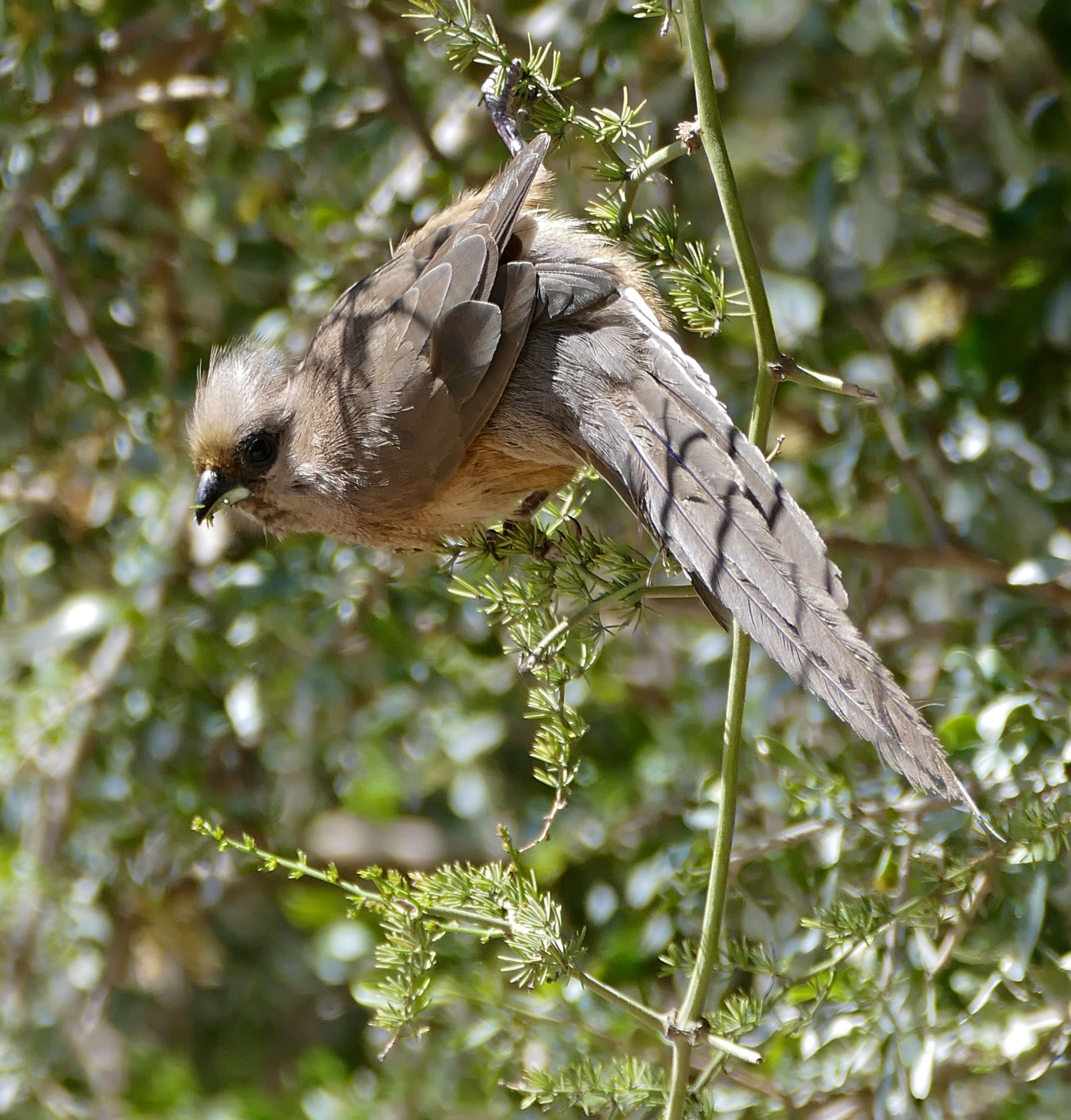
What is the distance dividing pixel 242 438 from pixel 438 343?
562 mm

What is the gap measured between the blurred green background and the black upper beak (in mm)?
359

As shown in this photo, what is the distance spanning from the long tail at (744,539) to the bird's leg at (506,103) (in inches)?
15.5

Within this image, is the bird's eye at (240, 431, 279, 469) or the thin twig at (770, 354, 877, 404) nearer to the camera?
the thin twig at (770, 354, 877, 404)

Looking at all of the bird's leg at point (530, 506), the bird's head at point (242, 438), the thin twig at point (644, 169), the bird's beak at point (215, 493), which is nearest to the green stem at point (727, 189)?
the thin twig at point (644, 169)

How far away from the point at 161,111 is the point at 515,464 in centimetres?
186

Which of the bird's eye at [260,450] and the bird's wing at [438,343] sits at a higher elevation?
the bird's wing at [438,343]

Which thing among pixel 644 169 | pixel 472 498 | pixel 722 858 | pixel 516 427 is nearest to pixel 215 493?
pixel 472 498

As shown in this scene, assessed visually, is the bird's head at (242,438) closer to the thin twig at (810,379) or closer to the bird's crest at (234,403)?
the bird's crest at (234,403)

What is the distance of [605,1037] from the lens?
2.34 meters

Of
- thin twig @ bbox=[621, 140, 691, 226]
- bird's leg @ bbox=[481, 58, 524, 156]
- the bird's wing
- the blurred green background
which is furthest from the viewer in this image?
the blurred green background

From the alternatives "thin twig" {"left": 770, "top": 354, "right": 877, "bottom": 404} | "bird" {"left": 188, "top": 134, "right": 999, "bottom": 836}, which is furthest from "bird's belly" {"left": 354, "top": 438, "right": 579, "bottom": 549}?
"thin twig" {"left": 770, "top": 354, "right": 877, "bottom": 404}

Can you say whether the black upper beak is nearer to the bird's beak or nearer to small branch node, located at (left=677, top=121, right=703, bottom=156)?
the bird's beak

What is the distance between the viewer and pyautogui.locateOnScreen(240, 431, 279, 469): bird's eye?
105 inches

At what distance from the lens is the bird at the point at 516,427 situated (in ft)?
5.35
